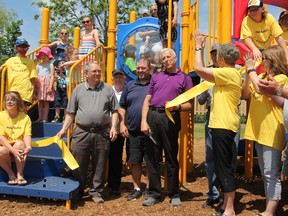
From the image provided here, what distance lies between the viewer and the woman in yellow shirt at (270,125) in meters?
3.68

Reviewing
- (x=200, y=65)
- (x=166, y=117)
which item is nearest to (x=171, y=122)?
(x=166, y=117)

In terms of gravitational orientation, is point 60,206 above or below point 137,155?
below

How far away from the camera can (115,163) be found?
17.4ft

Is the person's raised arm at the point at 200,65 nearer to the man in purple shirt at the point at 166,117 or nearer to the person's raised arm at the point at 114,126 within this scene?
the man in purple shirt at the point at 166,117

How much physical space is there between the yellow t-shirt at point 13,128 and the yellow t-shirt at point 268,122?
2955mm

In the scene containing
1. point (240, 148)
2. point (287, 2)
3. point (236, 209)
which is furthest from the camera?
point (240, 148)

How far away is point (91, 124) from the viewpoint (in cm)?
471

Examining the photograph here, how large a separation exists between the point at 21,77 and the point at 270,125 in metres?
4.21

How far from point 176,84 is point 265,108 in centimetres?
115

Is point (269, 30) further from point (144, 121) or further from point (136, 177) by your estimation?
point (136, 177)

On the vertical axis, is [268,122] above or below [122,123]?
above

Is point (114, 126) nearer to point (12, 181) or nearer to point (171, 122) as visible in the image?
point (171, 122)

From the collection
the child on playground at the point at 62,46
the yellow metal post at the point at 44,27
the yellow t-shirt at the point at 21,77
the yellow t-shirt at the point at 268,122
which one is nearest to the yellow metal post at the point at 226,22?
the yellow t-shirt at the point at 268,122

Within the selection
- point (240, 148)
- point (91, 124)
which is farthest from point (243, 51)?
point (240, 148)
